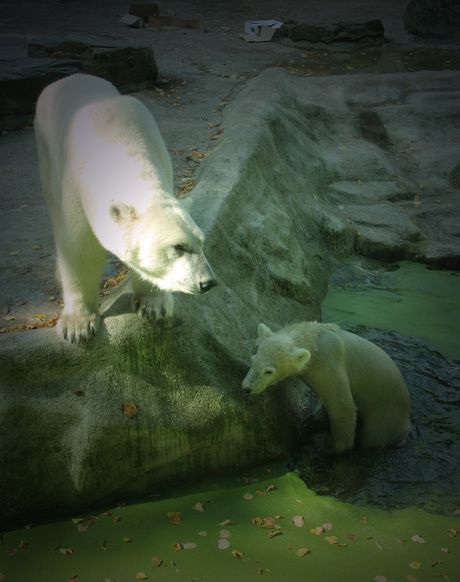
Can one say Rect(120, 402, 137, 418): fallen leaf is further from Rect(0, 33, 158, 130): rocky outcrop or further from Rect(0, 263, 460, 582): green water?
Rect(0, 33, 158, 130): rocky outcrop

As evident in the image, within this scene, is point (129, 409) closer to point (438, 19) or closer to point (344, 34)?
point (344, 34)

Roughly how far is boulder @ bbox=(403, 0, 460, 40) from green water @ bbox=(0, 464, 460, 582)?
49.0 ft

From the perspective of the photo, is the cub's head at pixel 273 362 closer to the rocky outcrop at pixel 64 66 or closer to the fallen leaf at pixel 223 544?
the fallen leaf at pixel 223 544

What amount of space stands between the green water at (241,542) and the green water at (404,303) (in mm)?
2121

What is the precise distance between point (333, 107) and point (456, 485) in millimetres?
7281

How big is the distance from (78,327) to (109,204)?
91cm

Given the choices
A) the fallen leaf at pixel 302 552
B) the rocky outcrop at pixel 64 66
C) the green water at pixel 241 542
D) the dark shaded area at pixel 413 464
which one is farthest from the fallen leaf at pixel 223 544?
the rocky outcrop at pixel 64 66

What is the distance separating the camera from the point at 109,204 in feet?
9.20

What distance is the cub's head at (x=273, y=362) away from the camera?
362cm

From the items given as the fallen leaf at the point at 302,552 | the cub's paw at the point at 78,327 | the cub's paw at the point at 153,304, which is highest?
the cub's paw at the point at 153,304

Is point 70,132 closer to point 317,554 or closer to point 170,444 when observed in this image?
point 170,444

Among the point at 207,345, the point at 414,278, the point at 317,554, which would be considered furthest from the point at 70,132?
the point at 414,278

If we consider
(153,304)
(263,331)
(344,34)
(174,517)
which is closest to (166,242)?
(153,304)

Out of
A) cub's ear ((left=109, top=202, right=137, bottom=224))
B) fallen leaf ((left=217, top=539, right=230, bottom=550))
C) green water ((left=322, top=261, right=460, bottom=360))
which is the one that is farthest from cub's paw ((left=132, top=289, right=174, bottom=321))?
green water ((left=322, top=261, right=460, bottom=360))
